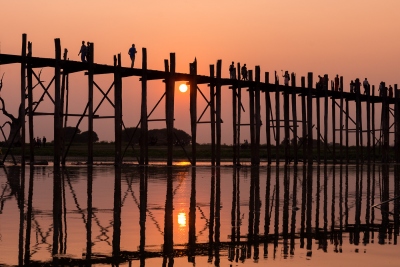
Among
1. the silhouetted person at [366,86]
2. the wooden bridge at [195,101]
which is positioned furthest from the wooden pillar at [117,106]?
the silhouetted person at [366,86]

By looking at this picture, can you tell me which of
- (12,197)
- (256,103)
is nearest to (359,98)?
(256,103)

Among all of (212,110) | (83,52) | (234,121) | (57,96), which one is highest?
(83,52)

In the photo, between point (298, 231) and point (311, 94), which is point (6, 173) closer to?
point (298, 231)

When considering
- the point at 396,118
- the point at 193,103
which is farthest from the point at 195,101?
the point at 396,118

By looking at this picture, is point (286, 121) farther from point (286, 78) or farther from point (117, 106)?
point (117, 106)

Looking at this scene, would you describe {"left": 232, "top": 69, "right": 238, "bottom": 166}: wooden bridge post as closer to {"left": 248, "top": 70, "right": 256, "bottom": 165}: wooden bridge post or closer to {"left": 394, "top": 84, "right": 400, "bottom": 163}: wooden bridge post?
{"left": 248, "top": 70, "right": 256, "bottom": 165}: wooden bridge post

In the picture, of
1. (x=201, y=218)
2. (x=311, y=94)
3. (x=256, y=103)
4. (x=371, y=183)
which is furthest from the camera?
(x=311, y=94)

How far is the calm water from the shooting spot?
9.37m

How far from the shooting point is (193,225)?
40.5 feet

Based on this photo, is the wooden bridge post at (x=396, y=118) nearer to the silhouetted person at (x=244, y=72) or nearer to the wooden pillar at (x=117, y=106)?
the silhouetted person at (x=244, y=72)

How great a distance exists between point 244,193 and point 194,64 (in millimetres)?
15875

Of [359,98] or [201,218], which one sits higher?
[359,98]

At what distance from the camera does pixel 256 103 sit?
36.8 meters

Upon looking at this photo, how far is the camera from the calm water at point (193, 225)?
369 inches
